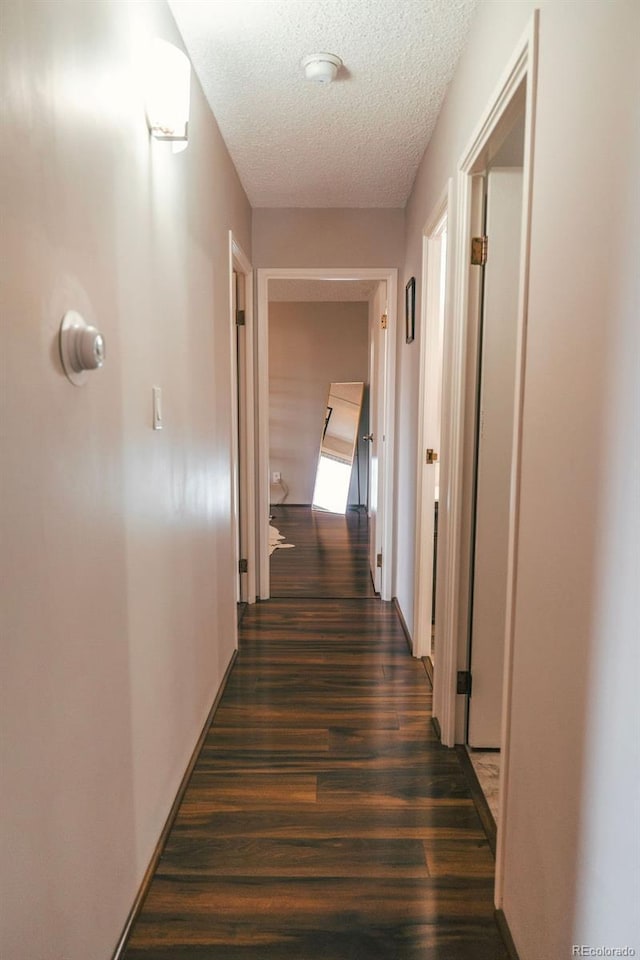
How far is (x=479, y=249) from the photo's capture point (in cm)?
193

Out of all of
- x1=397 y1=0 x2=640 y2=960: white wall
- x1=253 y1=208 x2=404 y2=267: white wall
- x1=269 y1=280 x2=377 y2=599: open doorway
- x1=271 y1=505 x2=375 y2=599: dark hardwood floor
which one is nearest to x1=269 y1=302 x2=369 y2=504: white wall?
x1=269 y1=280 x2=377 y2=599: open doorway

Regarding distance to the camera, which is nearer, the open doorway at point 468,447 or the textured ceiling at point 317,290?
the open doorway at point 468,447

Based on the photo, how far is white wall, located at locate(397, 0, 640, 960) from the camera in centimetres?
82

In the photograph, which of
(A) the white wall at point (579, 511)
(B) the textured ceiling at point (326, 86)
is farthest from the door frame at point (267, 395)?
(A) the white wall at point (579, 511)

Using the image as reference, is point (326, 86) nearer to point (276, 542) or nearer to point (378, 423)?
point (378, 423)

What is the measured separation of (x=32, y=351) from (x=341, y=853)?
155 centimetres

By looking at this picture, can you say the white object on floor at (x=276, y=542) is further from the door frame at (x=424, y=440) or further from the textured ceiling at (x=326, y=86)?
the textured ceiling at (x=326, y=86)

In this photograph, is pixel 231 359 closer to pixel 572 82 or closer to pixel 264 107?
pixel 264 107

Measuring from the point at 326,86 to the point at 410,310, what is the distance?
3.86ft

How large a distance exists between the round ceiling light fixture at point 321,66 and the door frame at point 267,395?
4.90 ft

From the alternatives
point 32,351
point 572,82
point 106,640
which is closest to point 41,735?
point 106,640

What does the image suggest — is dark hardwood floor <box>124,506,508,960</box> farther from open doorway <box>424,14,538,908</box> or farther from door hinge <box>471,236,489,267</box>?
door hinge <box>471,236,489,267</box>

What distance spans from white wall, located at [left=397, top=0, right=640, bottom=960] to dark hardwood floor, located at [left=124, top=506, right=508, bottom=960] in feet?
0.83

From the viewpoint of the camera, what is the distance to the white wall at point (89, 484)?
33.2 inches
